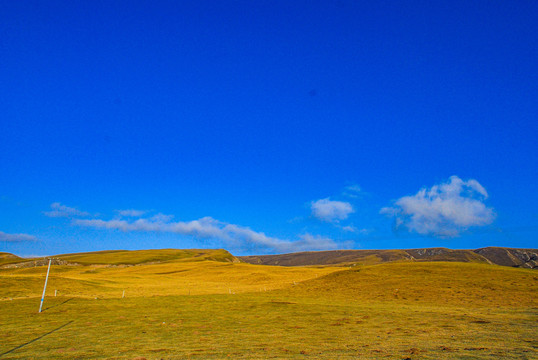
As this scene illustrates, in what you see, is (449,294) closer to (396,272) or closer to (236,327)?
(396,272)

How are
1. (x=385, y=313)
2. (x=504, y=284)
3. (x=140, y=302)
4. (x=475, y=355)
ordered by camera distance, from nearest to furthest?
(x=475, y=355), (x=385, y=313), (x=140, y=302), (x=504, y=284)

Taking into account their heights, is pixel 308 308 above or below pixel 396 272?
below

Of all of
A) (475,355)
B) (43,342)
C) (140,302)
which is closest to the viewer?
(475,355)

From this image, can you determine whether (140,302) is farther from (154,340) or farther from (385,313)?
(385,313)

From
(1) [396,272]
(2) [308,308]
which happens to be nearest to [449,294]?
(1) [396,272]

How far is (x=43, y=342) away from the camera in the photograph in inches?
813

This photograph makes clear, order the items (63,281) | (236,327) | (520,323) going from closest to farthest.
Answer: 1. (520,323)
2. (236,327)
3. (63,281)

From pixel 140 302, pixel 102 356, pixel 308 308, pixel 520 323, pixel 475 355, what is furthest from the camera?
pixel 140 302

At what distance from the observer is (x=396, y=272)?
62250 millimetres

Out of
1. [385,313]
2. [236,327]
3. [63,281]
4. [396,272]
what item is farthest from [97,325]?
[396,272]

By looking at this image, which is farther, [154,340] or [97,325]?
[97,325]

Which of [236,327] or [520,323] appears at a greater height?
[520,323]

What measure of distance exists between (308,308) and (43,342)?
24.2 m

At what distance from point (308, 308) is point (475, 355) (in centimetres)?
2276
